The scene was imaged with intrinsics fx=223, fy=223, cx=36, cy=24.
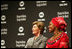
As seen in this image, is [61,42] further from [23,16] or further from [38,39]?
[23,16]

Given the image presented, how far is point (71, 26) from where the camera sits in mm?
4832

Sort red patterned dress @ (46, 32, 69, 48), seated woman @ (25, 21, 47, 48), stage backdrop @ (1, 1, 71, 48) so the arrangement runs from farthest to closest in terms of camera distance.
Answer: stage backdrop @ (1, 1, 71, 48) < seated woman @ (25, 21, 47, 48) < red patterned dress @ (46, 32, 69, 48)

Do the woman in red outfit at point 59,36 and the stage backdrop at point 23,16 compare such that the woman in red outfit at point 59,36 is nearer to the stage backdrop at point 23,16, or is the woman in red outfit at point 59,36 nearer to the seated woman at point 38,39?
the seated woman at point 38,39

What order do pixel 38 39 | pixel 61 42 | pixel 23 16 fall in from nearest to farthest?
1. pixel 61 42
2. pixel 38 39
3. pixel 23 16

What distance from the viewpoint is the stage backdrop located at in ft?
16.7

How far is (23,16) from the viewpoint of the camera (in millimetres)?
5605

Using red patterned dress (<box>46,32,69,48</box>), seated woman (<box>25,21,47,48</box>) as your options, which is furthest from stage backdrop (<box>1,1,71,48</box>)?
red patterned dress (<box>46,32,69,48</box>)

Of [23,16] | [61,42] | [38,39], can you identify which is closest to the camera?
[61,42]

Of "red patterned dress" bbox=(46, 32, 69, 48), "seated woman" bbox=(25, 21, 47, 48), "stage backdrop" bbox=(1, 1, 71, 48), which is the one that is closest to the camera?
"red patterned dress" bbox=(46, 32, 69, 48)

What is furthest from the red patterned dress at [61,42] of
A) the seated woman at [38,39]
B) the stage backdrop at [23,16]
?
the stage backdrop at [23,16]

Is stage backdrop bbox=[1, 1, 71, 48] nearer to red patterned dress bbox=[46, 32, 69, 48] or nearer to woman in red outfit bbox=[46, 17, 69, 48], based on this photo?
woman in red outfit bbox=[46, 17, 69, 48]

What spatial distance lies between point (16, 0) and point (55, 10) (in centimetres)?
121

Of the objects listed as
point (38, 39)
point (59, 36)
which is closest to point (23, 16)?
point (38, 39)

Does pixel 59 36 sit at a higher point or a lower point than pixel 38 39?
higher
